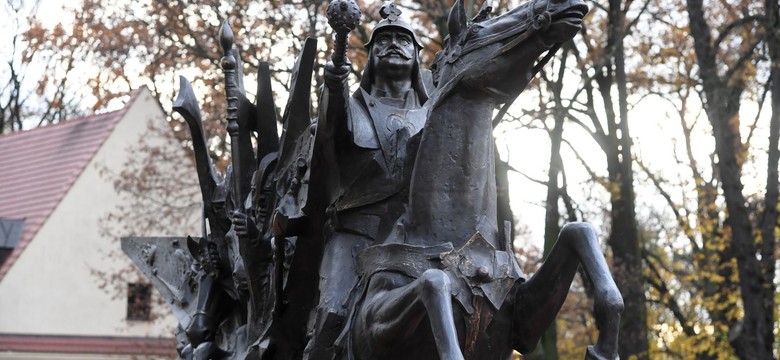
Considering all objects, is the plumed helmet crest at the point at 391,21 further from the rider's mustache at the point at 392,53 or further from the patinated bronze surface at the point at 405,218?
the rider's mustache at the point at 392,53

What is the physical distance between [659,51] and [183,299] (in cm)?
1204

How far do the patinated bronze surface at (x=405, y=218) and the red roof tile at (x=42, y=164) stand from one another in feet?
70.8

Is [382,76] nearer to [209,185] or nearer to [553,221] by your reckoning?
[209,185]

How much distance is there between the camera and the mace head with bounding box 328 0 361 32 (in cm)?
746

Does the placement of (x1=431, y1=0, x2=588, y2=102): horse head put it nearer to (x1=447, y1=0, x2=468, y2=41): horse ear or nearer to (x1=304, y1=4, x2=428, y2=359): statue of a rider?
(x1=447, y1=0, x2=468, y2=41): horse ear

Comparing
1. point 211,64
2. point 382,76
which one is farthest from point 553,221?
point 382,76

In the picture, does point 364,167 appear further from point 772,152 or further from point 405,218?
point 772,152

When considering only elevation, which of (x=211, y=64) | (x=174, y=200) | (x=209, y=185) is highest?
(x=211, y=64)

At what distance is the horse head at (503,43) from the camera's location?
282 inches

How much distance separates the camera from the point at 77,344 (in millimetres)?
29547

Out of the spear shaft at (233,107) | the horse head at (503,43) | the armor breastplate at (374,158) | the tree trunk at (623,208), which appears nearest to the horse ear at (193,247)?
the spear shaft at (233,107)

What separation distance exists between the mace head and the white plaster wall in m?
22.0

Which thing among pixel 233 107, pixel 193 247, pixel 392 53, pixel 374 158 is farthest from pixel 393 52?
pixel 193 247

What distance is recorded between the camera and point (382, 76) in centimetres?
880
